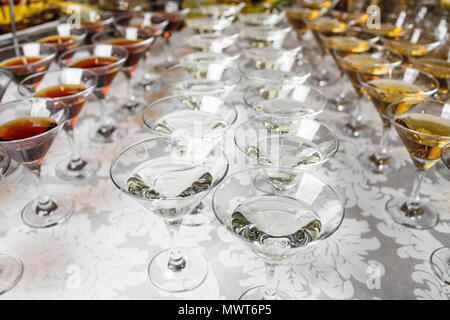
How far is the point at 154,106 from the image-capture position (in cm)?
116

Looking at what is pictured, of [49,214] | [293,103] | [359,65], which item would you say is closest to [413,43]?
[359,65]

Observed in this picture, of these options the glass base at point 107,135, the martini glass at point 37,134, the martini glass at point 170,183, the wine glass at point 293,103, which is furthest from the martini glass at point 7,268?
the wine glass at point 293,103

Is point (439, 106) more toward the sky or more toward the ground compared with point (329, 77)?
more toward the sky

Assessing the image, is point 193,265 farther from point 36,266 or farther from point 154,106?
point 154,106

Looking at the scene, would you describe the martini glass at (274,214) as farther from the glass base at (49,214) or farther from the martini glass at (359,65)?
the martini glass at (359,65)

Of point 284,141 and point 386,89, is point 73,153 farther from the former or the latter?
point 386,89

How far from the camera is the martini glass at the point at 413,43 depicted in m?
1.57

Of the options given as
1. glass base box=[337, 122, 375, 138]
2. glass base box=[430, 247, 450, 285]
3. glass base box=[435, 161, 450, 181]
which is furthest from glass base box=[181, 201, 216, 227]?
glass base box=[435, 161, 450, 181]

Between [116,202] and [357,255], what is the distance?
2.40 ft

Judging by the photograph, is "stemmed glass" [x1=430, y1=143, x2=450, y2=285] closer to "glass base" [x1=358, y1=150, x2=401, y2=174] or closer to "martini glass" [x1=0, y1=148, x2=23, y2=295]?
"glass base" [x1=358, y1=150, x2=401, y2=174]

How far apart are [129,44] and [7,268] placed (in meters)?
1.17

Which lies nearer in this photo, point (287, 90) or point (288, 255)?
point (288, 255)

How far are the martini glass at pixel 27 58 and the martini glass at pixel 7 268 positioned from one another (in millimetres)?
634
